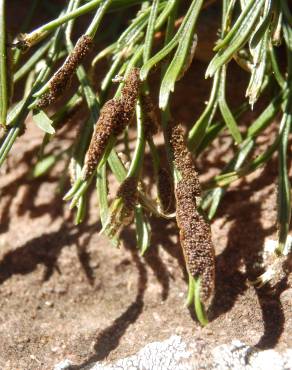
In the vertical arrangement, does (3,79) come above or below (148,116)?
above

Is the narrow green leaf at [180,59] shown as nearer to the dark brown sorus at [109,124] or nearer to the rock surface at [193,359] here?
the dark brown sorus at [109,124]

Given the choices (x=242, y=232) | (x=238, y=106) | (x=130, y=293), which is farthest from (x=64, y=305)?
(x=238, y=106)

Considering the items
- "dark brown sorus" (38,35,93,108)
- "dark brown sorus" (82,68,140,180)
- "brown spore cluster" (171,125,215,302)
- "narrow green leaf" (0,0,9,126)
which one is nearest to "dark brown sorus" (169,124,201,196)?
"brown spore cluster" (171,125,215,302)

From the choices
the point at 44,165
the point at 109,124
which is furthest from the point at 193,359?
the point at 44,165

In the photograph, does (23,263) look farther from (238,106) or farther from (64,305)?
(238,106)

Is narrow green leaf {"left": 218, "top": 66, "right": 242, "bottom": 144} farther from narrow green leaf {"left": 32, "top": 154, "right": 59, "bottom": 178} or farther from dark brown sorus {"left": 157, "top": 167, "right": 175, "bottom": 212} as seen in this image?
narrow green leaf {"left": 32, "top": 154, "right": 59, "bottom": 178}

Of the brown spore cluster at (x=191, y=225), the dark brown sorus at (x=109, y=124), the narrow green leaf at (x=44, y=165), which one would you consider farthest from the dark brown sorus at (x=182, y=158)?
the narrow green leaf at (x=44, y=165)

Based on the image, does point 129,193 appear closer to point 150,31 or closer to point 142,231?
point 142,231
